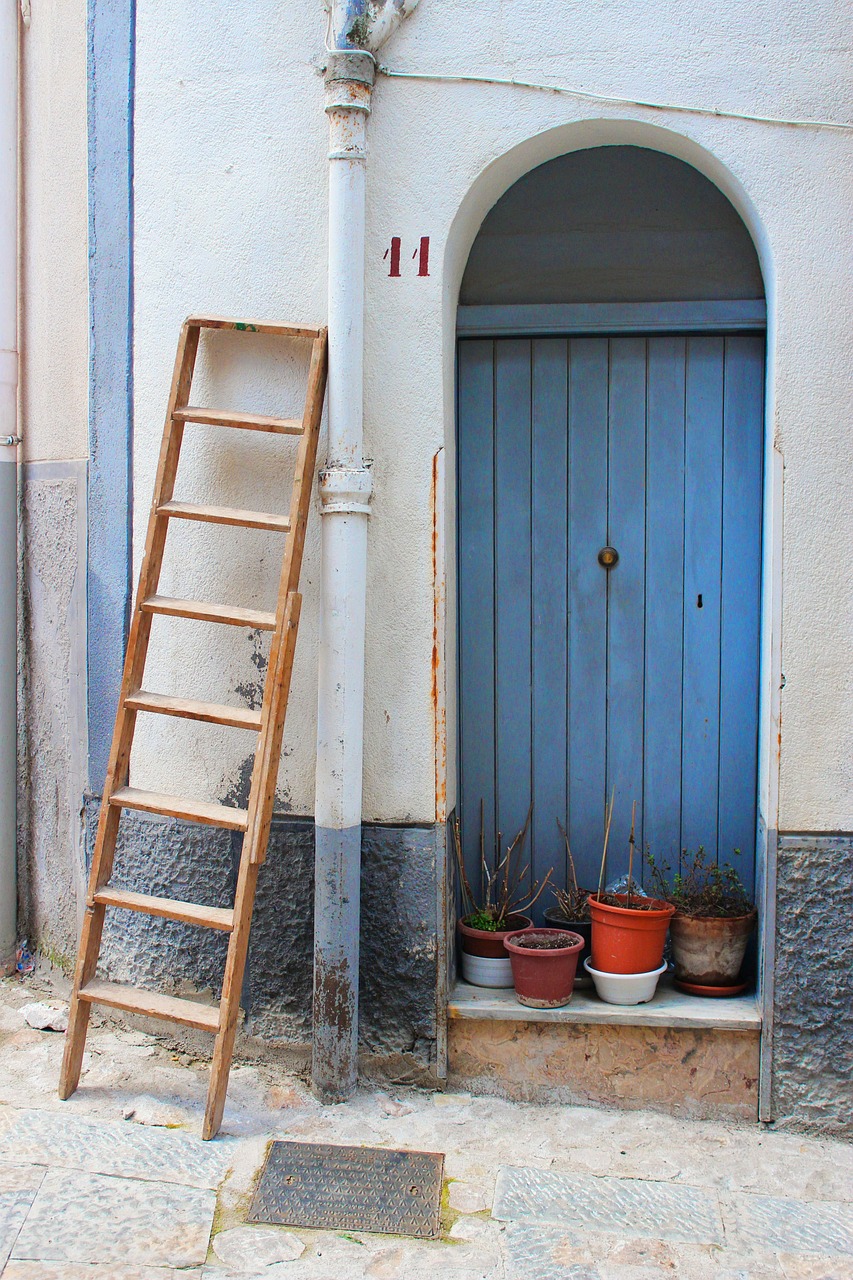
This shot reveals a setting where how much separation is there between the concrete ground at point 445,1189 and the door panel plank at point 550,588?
39.3 inches

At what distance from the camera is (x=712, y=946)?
3.57 m

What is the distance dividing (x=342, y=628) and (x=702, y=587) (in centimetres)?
129

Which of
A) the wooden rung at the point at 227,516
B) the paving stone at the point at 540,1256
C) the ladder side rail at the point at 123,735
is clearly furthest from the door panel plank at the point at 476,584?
the paving stone at the point at 540,1256

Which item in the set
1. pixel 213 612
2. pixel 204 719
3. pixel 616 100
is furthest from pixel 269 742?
pixel 616 100

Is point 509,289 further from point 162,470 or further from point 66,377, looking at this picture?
point 66,377

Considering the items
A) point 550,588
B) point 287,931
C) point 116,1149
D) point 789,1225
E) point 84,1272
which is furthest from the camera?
point 550,588

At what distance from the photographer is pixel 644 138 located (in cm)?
358

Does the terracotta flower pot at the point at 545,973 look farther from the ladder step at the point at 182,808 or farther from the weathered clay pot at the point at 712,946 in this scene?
the ladder step at the point at 182,808

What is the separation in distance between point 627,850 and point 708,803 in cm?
34

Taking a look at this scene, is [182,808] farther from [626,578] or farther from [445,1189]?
[626,578]

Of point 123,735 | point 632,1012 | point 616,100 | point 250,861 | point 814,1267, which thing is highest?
point 616,100

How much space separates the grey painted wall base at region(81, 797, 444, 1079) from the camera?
11.7 feet

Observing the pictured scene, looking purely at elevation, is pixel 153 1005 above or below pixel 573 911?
below

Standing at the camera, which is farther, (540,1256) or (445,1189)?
(445,1189)
